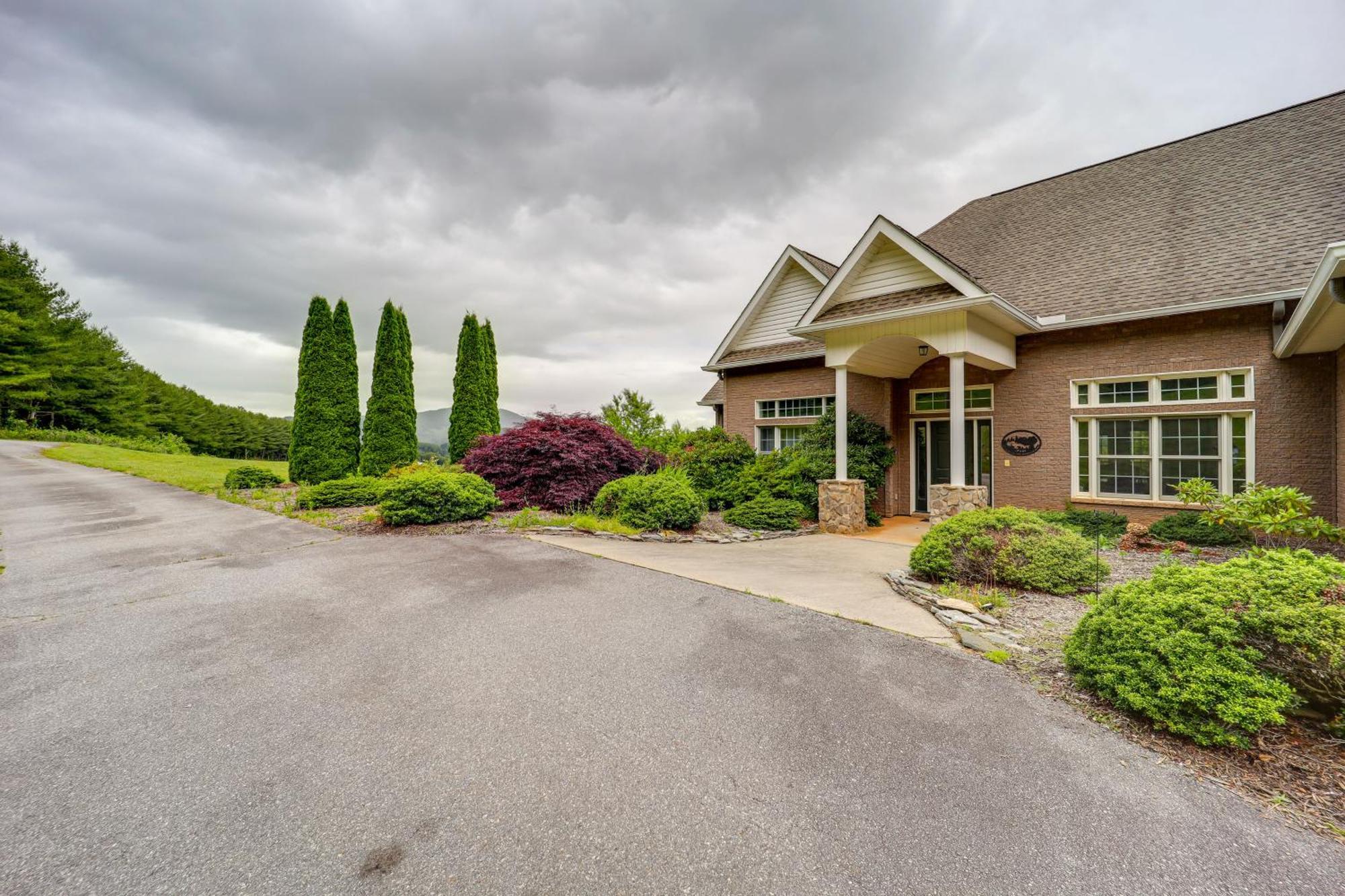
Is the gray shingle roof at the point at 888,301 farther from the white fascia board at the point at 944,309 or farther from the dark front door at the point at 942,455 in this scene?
the dark front door at the point at 942,455

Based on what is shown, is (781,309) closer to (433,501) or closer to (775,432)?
(775,432)

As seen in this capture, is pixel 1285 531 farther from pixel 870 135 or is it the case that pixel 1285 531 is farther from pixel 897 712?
pixel 870 135

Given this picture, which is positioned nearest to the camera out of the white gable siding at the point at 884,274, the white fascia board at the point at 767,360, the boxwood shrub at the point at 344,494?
the white gable siding at the point at 884,274

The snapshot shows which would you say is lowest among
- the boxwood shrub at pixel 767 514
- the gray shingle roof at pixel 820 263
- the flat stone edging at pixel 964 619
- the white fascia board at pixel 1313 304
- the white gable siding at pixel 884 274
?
the flat stone edging at pixel 964 619

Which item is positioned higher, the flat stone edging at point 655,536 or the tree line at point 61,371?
the tree line at point 61,371

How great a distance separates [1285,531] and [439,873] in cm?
1005

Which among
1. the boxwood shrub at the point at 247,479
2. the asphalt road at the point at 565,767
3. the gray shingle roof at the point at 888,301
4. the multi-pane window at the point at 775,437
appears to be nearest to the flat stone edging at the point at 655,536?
the asphalt road at the point at 565,767

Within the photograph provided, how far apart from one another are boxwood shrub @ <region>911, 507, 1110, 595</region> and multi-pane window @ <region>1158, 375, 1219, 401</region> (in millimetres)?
5239

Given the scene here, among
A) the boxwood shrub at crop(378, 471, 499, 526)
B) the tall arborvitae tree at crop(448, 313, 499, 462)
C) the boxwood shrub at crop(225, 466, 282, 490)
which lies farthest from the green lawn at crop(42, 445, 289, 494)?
the boxwood shrub at crop(378, 471, 499, 526)

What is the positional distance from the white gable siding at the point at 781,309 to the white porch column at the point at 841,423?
2.92m

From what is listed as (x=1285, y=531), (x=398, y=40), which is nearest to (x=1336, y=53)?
(x=1285, y=531)

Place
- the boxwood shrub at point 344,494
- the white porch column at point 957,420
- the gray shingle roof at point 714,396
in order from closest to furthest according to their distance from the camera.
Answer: the white porch column at point 957,420, the boxwood shrub at point 344,494, the gray shingle roof at point 714,396

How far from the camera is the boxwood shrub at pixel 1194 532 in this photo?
7.67 meters

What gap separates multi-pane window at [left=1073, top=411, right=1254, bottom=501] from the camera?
8.44 meters
